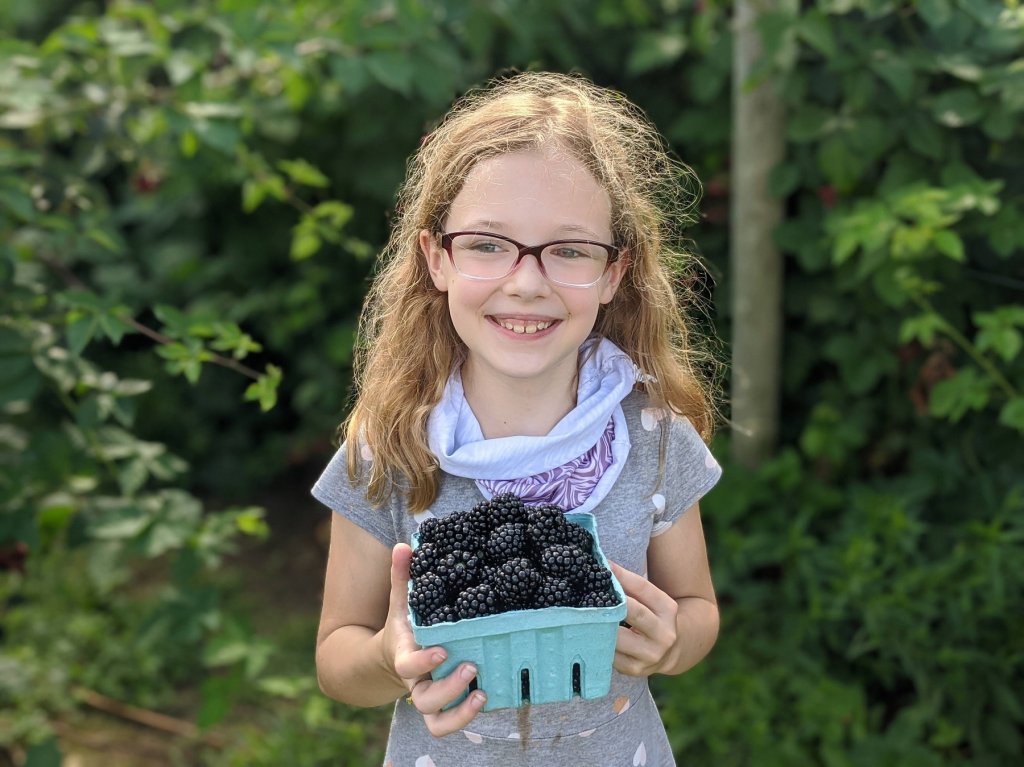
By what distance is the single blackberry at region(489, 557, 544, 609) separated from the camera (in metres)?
1.26

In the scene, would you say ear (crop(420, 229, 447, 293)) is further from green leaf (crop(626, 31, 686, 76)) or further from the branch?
the branch

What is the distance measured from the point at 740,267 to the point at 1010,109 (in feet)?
2.73

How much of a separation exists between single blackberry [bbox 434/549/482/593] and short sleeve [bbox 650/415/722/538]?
370mm

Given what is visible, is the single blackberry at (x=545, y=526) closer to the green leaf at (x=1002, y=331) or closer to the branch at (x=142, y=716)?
the green leaf at (x=1002, y=331)

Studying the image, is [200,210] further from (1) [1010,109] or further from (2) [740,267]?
(1) [1010,109]

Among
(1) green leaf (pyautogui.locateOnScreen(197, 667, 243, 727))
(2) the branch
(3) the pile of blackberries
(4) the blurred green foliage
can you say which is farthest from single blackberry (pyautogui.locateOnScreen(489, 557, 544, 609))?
(2) the branch

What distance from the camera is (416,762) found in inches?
61.9

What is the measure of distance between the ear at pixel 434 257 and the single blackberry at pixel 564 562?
1.40 ft

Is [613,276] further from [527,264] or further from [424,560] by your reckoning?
[424,560]

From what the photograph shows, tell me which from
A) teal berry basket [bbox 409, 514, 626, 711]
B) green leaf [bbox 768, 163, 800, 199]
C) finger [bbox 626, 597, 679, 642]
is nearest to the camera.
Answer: teal berry basket [bbox 409, 514, 626, 711]

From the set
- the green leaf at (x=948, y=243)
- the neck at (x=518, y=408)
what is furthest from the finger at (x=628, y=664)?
the green leaf at (x=948, y=243)

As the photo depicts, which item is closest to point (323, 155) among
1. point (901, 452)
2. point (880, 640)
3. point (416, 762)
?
→ point (901, 452)

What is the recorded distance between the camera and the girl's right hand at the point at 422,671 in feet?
4.15

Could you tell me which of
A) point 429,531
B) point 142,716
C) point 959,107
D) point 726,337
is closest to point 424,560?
point 429,531
